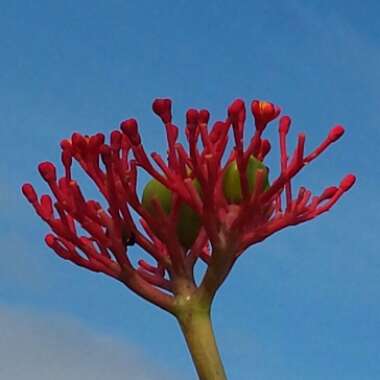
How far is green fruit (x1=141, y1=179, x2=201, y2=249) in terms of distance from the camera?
13.9 feet

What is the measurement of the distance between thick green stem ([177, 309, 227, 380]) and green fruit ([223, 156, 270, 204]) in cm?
56

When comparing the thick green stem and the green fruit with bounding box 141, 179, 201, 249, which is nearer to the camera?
the thick green stem

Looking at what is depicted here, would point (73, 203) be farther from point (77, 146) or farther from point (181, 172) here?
point (181, 172)

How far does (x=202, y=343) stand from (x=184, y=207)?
0.64 metres

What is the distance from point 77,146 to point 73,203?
0.27 meters

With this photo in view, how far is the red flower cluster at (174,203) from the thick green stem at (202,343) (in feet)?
0.41

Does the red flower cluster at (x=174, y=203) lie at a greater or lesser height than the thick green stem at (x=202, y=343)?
greater

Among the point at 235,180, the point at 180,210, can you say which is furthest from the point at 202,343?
the point at 235,180

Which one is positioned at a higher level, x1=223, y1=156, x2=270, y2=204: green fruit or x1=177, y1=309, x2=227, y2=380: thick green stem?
x1=223, y1=156, x2=270, y2=204: green fruit

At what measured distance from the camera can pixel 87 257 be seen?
4.30 meters

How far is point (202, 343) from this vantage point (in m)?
4.11

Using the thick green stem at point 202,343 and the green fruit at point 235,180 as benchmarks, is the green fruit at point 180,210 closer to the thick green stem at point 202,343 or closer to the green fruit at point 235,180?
the green fruit at point 235,180

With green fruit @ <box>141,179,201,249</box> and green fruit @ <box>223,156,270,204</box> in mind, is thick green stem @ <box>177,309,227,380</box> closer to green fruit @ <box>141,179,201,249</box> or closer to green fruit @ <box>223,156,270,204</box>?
green fruit @ <box>141,179,201,249</box>

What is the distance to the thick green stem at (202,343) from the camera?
4.06m
